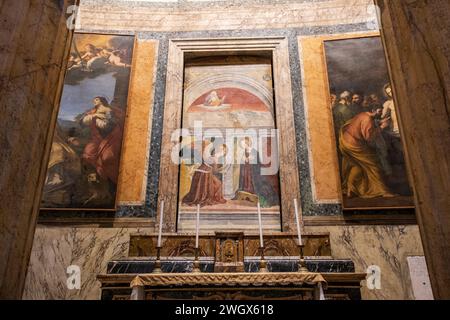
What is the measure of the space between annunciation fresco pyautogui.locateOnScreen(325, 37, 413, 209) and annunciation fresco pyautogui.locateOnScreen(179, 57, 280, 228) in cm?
126

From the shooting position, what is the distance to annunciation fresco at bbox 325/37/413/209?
6645mm

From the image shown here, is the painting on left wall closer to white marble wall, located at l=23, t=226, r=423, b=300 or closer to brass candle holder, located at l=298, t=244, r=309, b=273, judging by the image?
white marble wall, located at l=23, t=226, r=423, b=300

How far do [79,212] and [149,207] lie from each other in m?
1.17

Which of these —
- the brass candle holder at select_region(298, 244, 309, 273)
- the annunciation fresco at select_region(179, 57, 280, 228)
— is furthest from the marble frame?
the brass candle holder at select_region(298, 244, 309, 273)

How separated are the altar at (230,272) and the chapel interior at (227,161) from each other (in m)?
0.02

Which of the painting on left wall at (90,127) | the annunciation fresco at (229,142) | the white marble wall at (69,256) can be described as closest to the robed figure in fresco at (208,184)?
the annunciation fresco at (229,142)

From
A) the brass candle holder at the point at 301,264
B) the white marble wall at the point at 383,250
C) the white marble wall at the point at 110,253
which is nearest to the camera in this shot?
the brass candle holder at the point at 301,264

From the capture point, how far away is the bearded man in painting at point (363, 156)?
670 cm

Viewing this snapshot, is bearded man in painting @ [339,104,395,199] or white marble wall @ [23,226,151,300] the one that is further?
bearded man in painting @ [339,104,395,199]

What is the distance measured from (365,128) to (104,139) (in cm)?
479

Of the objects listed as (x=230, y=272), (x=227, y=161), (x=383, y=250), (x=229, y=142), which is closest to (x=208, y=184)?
(x=227, y=161)

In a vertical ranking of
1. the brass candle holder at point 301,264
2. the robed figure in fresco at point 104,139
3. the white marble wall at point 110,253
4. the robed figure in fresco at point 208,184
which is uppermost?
the robed figure in fresco at point 104,139

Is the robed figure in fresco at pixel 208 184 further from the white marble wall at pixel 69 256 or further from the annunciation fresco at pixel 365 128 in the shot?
the annunciation fresco at pixel 365 128
